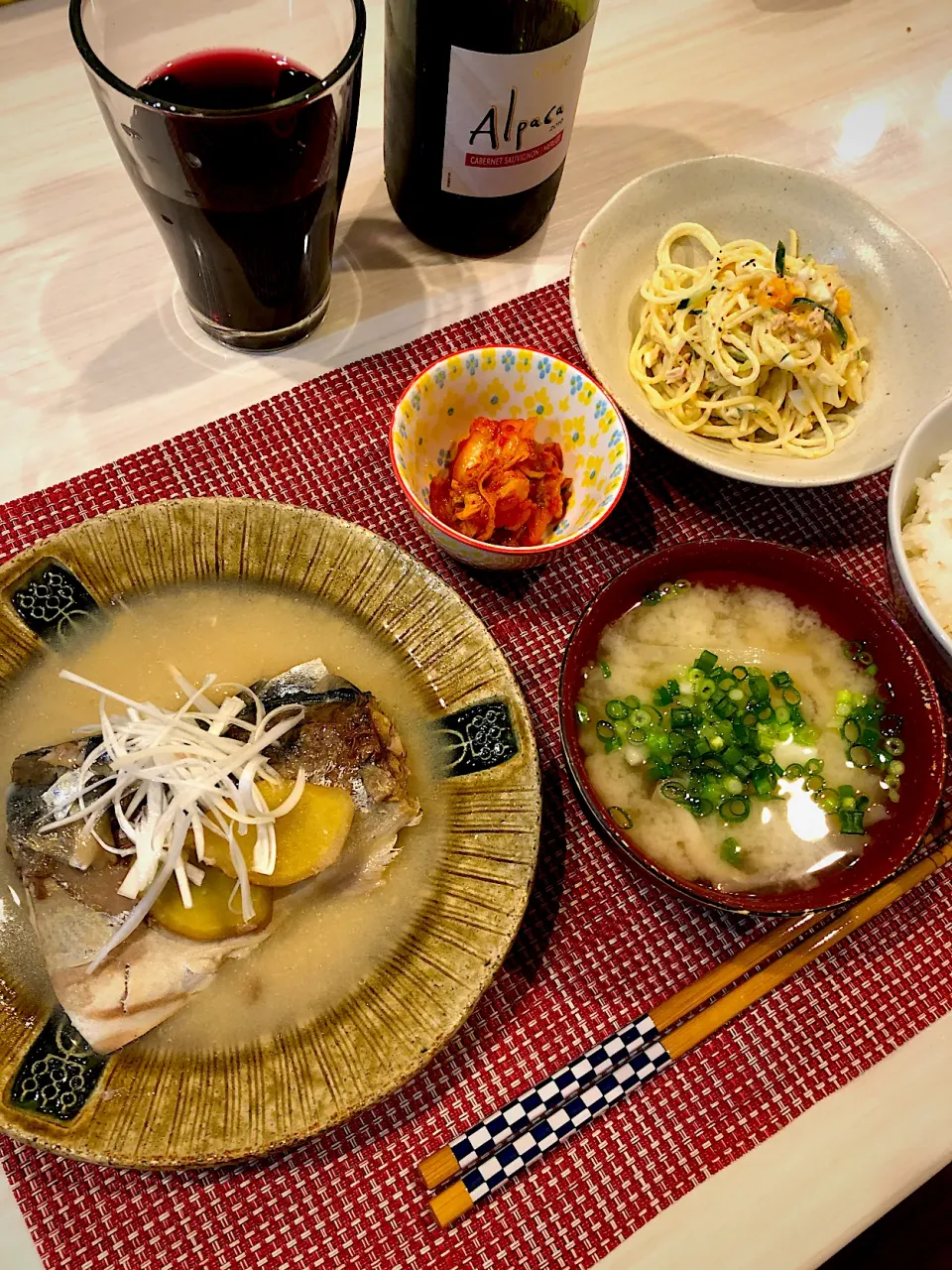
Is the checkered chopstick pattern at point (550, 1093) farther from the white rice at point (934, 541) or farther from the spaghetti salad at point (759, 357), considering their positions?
the spaghetti salad at point (759, 357)

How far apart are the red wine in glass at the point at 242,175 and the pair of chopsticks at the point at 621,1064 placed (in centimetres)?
107

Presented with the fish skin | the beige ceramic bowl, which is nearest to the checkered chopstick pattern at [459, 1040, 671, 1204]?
the fish skin

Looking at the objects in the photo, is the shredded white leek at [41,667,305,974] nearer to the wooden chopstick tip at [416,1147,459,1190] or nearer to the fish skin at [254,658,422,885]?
the fish skin at [254,658,422,885]

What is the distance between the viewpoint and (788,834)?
46.8 inches

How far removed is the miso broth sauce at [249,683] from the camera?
101 cm

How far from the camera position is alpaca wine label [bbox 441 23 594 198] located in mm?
1230

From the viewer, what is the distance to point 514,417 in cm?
138

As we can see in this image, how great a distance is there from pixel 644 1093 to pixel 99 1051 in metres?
0.61

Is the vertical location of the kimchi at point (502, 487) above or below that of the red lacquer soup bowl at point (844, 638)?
above

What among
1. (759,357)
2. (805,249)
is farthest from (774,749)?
(805,249)

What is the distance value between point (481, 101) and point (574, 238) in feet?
1.45

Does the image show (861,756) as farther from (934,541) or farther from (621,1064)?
(621,1064)

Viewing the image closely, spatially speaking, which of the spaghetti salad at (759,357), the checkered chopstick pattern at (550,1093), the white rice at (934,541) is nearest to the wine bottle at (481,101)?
the spaghetti salad at (759,357)

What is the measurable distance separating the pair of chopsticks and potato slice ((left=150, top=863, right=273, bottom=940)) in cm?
33
